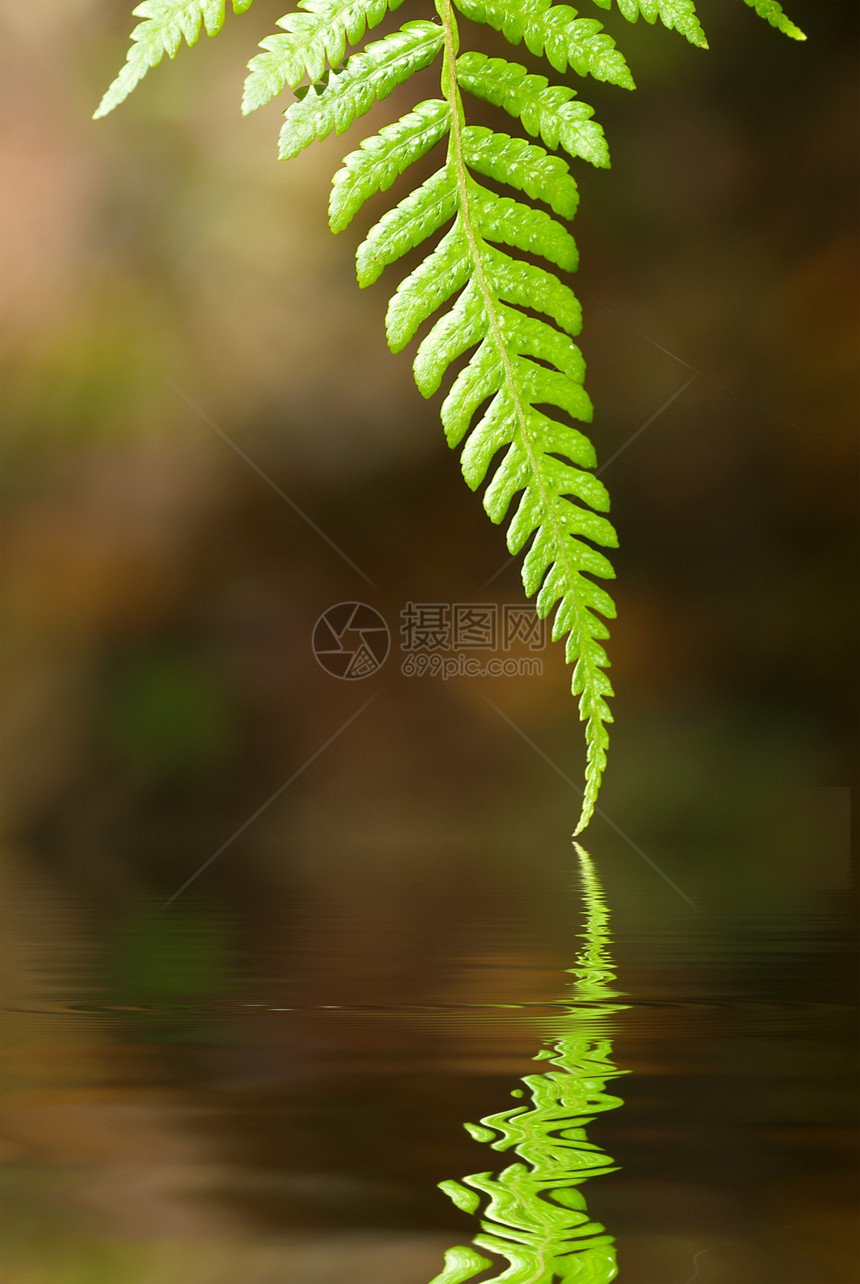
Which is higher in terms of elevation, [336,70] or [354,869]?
[336,70]

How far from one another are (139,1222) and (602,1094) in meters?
0.12

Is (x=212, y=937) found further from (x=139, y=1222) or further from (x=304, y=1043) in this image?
(x=139, y=1222)

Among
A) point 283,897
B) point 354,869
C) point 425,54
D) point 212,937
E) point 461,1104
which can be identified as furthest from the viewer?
point 354,869

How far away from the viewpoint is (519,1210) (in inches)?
7.7

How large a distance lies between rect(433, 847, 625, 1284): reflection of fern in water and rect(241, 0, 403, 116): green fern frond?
0.15 metres

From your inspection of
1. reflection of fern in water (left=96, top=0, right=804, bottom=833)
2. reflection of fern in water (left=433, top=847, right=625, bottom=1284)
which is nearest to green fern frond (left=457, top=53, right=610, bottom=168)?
reflection of fern in water (left=96, top=0, right=804, bottom=833)

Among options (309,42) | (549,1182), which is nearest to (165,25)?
(309,42)

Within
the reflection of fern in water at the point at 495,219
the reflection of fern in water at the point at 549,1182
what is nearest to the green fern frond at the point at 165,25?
the reflection of fern in water at the point at 495,219

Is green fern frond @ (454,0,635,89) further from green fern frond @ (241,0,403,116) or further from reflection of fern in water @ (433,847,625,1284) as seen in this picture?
reflection of fern in water @ (433,847,625,1284)

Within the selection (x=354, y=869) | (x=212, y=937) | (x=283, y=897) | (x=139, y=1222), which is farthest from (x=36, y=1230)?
(x=354, y=869)

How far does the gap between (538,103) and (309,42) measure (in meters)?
0.03

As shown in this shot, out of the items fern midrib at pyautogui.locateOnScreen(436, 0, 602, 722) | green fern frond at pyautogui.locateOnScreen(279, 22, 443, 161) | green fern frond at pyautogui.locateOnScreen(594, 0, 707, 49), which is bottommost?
fern midrib at pyautogui.locateOnScreen(436, 0, 602, 722)

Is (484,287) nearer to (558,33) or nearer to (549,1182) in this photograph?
(558,33)

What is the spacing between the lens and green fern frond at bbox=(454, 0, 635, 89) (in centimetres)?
14
